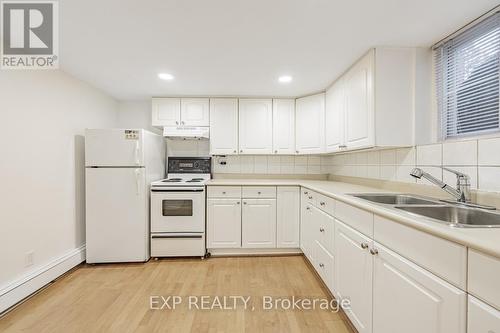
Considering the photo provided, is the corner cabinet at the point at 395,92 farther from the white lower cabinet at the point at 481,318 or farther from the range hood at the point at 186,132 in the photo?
the range hood at the point at 186,132

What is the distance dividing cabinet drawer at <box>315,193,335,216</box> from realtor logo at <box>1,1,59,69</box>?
233 centimetres

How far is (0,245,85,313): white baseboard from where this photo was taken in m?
1.72

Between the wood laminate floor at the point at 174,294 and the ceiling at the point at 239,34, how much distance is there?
211 cm

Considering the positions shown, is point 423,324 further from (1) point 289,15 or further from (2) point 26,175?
(2) point 26,175

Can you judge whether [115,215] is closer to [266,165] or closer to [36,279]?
[36,279]

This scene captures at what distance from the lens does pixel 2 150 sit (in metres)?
1.72

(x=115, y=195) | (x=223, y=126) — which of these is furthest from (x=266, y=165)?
(x=115, y=195)

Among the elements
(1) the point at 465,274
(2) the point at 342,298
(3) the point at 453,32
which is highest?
(3) the point at 453,32

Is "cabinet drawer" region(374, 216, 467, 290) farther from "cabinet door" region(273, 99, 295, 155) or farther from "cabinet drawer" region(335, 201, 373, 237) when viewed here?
"cabinet door" region(273, 99, 295, 155)

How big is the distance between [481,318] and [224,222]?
2.31 meters

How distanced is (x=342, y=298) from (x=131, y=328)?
4.97 ft

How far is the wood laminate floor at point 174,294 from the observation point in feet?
5.19

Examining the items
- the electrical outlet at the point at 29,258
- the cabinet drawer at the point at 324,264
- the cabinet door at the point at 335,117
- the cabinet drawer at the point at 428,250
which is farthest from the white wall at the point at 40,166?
the cabinet door at the point at 335,117

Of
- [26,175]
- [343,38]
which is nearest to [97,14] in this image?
[26,175]
